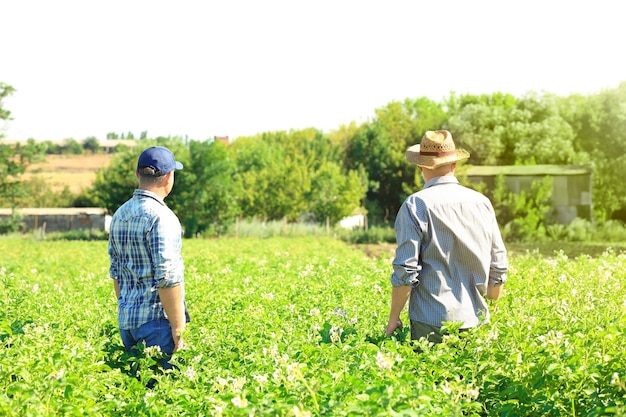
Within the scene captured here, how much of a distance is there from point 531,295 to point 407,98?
77.9m

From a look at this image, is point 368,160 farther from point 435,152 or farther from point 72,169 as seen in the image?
point 435,152

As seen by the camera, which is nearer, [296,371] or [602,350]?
[296,371]

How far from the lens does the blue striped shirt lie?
5.66 meters

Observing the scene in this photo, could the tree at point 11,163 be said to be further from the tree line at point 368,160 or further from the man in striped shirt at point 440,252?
the man in striped shirt at point 440,252

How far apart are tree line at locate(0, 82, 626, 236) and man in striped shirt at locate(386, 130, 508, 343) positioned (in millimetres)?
34108

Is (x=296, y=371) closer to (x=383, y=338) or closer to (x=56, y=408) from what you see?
(x=56, y=408)

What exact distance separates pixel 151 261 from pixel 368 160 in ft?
211

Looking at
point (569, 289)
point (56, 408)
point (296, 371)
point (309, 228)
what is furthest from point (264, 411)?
point (309, 228)

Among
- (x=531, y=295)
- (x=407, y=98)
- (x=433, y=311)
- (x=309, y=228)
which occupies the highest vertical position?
(x=407, y=98)

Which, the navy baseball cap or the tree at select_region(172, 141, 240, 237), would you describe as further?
the tree at select_region(172, 141, 240, 237)

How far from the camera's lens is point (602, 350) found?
498 cm

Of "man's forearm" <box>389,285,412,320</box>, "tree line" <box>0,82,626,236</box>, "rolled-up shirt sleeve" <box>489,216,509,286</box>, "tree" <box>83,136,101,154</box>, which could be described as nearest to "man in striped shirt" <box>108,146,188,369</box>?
"man's forearm" <box>389,285,412,320</box>

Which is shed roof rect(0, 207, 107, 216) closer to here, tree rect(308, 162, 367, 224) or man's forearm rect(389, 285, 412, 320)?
tree rect(308, 162, 367, 224)

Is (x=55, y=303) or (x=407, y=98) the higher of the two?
(x=407, y=98)
